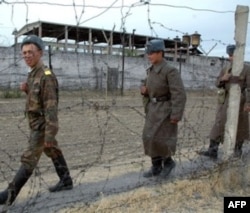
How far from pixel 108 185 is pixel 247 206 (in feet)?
5.32

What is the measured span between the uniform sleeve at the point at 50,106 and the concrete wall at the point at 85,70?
49.6 feet

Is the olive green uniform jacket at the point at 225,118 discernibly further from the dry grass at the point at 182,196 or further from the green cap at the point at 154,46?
the green cap at the point at 154,46

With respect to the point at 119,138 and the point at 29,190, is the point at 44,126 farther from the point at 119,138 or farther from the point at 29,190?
the point at 119,138

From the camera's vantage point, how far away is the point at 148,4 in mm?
4367

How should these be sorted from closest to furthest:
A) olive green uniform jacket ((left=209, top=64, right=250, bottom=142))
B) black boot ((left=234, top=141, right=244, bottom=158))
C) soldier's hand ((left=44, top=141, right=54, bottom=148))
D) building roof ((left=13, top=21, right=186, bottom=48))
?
soldier's hand ((left=44, top=141, right=54, bottom=148)), black boot ((left=234, top=141, right=244, bottom=158)), olive green uniform jacket ((left=209, top=64, right=250, bottom=142)), building roof ((left=13, top=21, right=186, bottom=48))

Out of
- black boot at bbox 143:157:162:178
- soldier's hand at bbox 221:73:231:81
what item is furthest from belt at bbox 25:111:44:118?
soldier's hand at bbox 221:73:231:81

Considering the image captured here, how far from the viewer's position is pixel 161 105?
5.08 meters

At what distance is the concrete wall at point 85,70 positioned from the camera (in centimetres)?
1992

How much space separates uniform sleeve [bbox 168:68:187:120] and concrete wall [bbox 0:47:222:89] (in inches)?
573

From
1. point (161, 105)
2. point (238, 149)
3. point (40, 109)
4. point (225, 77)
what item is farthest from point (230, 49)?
point (40, 109)

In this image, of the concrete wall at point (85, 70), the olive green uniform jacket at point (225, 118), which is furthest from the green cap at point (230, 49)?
the concrete wall at point (85, 70)

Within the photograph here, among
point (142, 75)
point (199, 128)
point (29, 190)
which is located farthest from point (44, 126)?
point (142, 75)

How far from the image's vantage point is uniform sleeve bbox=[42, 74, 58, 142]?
4.05 meters

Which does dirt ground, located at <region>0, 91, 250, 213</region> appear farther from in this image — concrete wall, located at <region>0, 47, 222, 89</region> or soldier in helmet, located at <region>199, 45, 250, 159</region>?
concrete wall, located at <region>0, 47, 222, 89</region>
